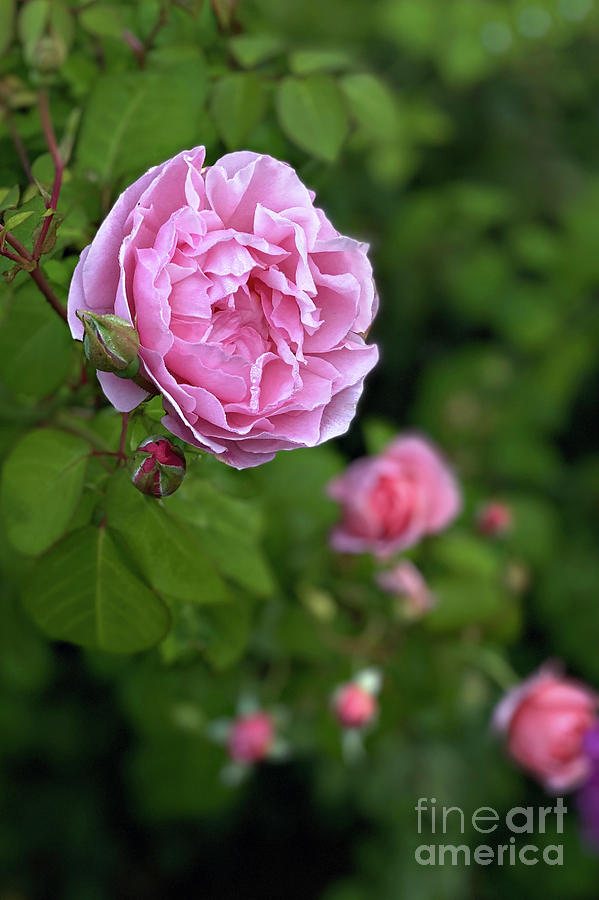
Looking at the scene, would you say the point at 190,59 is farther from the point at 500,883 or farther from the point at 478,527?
the point at 500,883

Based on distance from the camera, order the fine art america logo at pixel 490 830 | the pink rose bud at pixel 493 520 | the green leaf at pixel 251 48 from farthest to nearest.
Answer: the fine art america logo at pixel 490 830
the pink rose bud at pixel 493 520
the green leaf at pixel 251 48

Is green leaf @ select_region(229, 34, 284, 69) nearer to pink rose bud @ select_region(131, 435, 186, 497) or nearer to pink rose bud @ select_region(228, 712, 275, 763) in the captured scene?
pink rose bud @ select_region(131, 435, 186, 497)

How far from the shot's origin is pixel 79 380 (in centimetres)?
85

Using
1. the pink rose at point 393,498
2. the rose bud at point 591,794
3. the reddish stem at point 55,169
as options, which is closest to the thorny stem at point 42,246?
the reddish stem at point 55,169

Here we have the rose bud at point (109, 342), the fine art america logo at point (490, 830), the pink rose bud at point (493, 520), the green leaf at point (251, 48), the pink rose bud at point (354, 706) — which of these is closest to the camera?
the rose bud at point (109, 342)

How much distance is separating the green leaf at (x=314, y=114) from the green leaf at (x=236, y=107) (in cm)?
3

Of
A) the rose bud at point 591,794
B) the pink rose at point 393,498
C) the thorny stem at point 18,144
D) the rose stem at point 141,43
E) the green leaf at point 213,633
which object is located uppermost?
the rose stem at point 141,43

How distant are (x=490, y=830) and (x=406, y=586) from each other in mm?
798

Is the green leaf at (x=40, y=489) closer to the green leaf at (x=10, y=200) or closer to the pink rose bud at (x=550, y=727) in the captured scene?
the green leaf at (x=10, y=200)

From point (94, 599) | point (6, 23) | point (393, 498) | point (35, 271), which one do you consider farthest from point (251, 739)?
point (6, 23)

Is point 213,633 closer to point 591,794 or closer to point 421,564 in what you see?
point 421,564

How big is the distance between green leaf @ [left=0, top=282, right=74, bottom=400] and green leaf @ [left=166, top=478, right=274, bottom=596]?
158 millimetres

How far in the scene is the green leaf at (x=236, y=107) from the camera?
845 millimetres

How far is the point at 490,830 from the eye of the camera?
183cm
